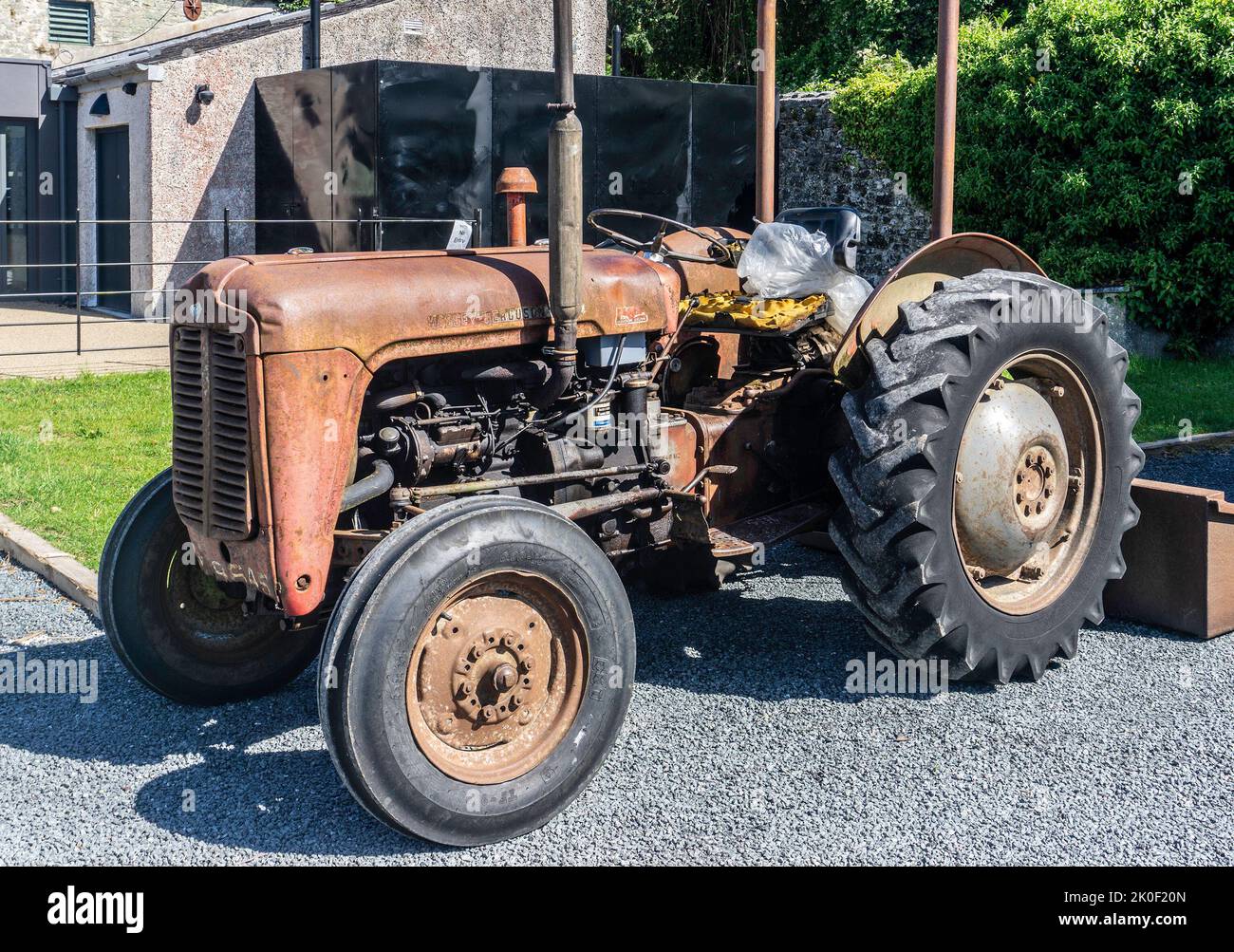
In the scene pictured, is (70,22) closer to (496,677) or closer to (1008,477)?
(1008,477)

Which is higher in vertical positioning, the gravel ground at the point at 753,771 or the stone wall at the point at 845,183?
the stone wall at the point at 845,183

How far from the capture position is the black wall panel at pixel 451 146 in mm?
14695

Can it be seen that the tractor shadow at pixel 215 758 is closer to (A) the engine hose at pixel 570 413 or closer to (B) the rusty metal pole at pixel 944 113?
(A) the engine hose at pixel 570 413

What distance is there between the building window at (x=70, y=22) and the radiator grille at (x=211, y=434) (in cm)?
2512

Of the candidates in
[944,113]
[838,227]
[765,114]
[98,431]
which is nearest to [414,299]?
[838,227]

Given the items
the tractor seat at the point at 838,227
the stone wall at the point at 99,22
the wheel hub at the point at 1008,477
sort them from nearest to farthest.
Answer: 1. the wheel hub at the point at 1008,477
2. the tractor seat at the point at 838,227
3. the stone wall at the point at 99,22

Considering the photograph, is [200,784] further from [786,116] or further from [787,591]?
[786,116]

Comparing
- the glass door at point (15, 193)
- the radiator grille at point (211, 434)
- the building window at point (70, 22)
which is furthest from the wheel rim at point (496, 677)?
the building window at point (70, 22)

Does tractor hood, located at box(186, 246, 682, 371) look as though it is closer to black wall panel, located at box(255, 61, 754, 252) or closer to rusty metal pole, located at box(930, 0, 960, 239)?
rusty metal pole, located at box(930, 0, 960, 239)

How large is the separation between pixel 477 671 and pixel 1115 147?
10.9 metres

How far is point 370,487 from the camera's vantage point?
159 inches

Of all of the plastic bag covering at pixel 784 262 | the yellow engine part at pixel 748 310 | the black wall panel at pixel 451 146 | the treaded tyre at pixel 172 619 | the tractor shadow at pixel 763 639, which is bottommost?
the tractor shadow at pixel 763 639

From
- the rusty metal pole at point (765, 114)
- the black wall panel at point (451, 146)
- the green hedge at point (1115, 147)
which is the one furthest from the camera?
the black wall panel at point (451, 146)

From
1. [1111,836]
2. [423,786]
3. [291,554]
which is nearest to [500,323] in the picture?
[291,554]
